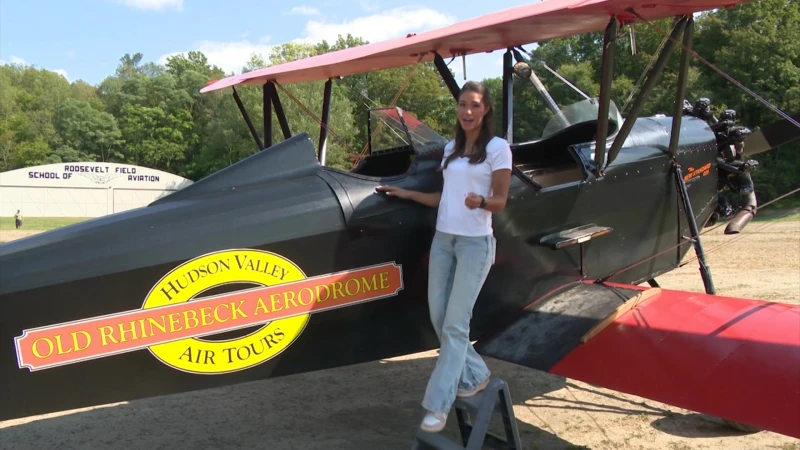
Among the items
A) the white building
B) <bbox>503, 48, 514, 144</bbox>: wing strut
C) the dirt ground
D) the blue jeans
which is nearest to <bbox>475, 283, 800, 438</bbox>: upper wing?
the blue jeans

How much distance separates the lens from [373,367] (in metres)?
6.32

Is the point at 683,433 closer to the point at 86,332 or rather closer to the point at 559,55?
the point at 86,332

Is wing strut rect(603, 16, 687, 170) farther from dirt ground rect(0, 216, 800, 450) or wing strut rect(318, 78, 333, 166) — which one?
wing strut rect(318, 78, 333, 166)

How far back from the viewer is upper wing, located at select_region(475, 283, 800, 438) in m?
2.96

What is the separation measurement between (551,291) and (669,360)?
1.07 m

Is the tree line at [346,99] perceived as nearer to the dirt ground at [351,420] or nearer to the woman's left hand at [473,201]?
the dirt ground at [351,420]

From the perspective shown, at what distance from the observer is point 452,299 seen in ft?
10.0

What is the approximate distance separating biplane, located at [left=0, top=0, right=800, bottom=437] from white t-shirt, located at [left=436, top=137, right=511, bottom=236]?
0.56 metres

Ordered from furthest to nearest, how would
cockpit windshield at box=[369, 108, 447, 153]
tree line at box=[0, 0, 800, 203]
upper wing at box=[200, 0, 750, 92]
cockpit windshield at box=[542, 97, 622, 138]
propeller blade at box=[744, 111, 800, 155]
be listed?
tree line at box=[0, 0, 800, 203] → propeller blade at box=[744, 111, 800, 155] → cockpit windshield at box=[542, 97, 622, 138] → cockpit windshield at box=[369, 108, 447, 153] → upper wing at box=[200, 0, 750, 92]

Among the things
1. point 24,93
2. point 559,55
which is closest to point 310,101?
point 559,55

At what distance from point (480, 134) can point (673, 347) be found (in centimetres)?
157

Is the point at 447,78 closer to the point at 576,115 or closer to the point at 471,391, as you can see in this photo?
the point at 576,115

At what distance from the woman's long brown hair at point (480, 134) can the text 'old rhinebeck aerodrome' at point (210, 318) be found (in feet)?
2.85

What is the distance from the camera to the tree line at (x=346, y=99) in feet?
90.3
